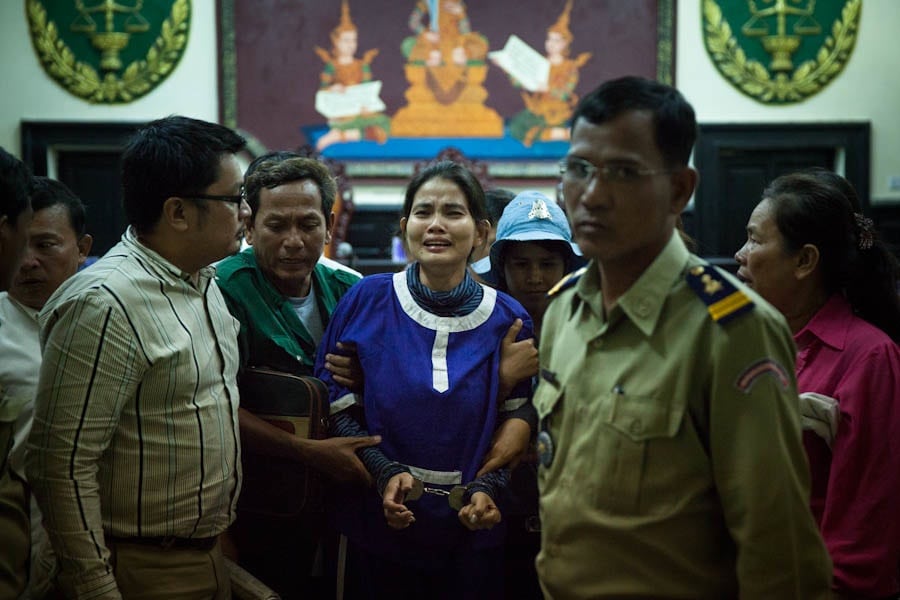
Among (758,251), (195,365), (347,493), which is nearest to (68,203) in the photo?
Answer: (195,365)

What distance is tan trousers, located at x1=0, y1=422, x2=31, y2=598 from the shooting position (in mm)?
1603

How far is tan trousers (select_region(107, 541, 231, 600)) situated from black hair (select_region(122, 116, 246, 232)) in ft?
2.24

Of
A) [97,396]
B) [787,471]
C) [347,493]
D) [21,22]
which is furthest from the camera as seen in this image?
[21,22]

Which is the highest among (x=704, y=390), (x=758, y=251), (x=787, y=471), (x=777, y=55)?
(x=777, y=55)

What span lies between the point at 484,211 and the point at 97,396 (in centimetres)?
109

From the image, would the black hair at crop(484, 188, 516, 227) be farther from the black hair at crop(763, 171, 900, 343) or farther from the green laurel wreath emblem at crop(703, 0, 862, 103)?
the green laurel wreath emblem at crop(703, 0, 862, 103)

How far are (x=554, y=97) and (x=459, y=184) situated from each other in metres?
6.00

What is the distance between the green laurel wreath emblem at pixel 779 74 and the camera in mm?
7965

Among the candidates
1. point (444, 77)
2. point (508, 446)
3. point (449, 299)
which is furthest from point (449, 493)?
point (444, 77)

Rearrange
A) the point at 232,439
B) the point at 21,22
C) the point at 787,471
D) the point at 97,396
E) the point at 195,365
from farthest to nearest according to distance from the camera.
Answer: the point at 21,22 < the point at 232,439 < the point at 195,365 < the point at 97,396 < the point at 787,471

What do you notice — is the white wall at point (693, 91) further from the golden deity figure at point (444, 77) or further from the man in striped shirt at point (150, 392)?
the man in striped shirt at point (150, 392)

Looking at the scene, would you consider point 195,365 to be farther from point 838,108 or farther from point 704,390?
point 838,108

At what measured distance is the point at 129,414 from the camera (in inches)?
69.0

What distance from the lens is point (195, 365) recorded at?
183 cm
